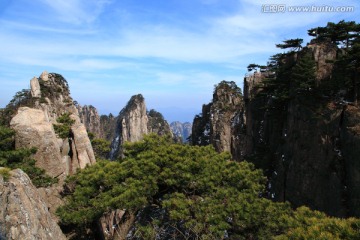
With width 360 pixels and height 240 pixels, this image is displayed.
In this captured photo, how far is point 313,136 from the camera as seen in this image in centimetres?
2700

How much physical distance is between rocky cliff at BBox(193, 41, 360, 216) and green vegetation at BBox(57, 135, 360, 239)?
11013 mm

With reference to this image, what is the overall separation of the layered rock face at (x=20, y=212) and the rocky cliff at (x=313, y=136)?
65.0 ft

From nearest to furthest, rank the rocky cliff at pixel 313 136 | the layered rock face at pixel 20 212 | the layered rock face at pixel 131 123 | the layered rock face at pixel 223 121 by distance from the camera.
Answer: the layered rock face at pixel 20 212 < the rocky cliff at pixel 313 136 < the layered rock face at pixel 223 121 < the layered rock face at pixel 131 123

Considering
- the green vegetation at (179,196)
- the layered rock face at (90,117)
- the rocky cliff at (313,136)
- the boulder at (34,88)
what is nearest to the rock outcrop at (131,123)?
the layered rock face at (90,117)

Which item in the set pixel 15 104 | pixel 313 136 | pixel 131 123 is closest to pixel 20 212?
pixel 313 136

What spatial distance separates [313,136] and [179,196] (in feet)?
55.5

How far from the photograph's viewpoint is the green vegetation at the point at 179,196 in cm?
1263

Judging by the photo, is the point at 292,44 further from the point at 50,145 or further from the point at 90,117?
the point at 90,117

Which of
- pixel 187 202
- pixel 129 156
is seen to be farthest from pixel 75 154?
pixel 187 202

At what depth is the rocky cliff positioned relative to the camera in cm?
2372

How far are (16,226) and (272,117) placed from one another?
29377mm

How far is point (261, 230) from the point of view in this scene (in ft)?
40.7

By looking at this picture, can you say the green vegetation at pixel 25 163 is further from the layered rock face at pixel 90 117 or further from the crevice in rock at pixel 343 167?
the layered rock face at pixel 90 117

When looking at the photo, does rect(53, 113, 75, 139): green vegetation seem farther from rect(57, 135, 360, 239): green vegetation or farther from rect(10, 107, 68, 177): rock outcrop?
rect(57, 135, 360, 239): green vegetation
